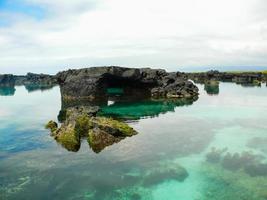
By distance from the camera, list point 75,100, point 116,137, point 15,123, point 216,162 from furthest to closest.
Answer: point 75,100 → point 15,123 → point 116,137 → point 216,162

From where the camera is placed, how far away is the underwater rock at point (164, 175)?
20.5 meters

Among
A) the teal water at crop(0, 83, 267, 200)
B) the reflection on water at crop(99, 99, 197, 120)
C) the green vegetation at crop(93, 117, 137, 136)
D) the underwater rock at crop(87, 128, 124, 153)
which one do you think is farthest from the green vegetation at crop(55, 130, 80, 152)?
the reflection on water at crop(99, 99, 197, 120)

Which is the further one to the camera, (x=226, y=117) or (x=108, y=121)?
(x=226, y=117)

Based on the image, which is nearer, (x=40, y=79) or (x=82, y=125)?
(x=82, y=125)

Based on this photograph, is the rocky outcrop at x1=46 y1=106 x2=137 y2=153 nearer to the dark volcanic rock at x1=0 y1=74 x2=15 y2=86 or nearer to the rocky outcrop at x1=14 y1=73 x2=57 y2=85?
the dark volcanic rock at x1=0 y1=74 x2=15 y2=86

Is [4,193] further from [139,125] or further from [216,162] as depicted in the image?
[139,125]

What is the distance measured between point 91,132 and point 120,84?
160 feet

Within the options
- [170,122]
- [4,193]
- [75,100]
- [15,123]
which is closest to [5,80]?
[75,100]

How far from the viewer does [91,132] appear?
30.4m

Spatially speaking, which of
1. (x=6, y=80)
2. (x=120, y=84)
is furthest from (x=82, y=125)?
(x=6, y=80)

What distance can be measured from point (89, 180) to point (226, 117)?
28.2 metres

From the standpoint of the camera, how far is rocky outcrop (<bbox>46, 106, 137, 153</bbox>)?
28862 millimetres

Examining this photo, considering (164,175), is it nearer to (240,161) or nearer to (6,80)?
(240,161)

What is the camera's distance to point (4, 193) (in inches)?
746
